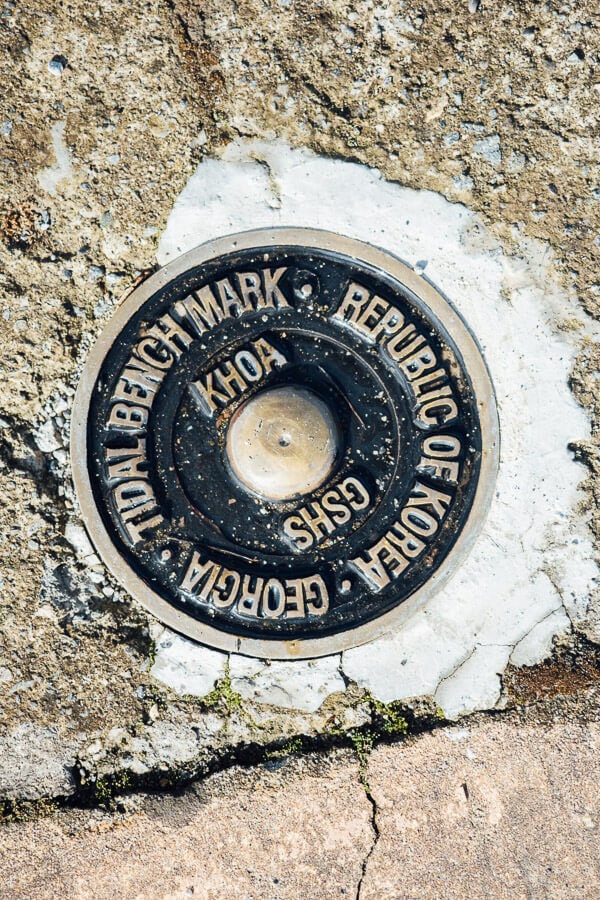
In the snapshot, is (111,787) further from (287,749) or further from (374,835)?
(374,835)

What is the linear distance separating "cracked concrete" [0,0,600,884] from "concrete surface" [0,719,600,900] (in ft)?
0.04

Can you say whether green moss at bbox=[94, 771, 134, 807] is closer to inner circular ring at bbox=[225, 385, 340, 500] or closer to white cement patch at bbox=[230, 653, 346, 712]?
white cement patch at bbox=[230, 653, 346, 712]

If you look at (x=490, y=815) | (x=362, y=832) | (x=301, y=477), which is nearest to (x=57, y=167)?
(x=301, y=477)

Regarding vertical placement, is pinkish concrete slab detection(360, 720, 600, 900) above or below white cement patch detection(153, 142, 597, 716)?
below

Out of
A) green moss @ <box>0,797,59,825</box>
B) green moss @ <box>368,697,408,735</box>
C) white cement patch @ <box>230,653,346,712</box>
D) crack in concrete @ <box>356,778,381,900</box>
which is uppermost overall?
green moss @ <box>368,697,408,735</box>

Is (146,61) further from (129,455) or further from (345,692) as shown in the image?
(345,692)

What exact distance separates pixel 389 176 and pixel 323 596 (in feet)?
6.15

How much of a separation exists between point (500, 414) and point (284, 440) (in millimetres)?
986

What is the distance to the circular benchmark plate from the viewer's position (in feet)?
8.70

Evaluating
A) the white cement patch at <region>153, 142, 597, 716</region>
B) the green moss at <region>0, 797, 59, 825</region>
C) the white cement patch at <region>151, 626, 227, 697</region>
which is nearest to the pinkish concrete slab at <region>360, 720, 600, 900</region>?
the white cement patch at <region>153, 142, 597, 716</region>

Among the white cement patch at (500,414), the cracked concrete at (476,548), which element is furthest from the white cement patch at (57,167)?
the white cement patch at (500,414)

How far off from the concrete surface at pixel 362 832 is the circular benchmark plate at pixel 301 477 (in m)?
0.65

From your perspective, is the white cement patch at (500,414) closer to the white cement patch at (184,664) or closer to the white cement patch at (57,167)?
the white cement patch at (184,664)

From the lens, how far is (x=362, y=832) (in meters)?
2.68
